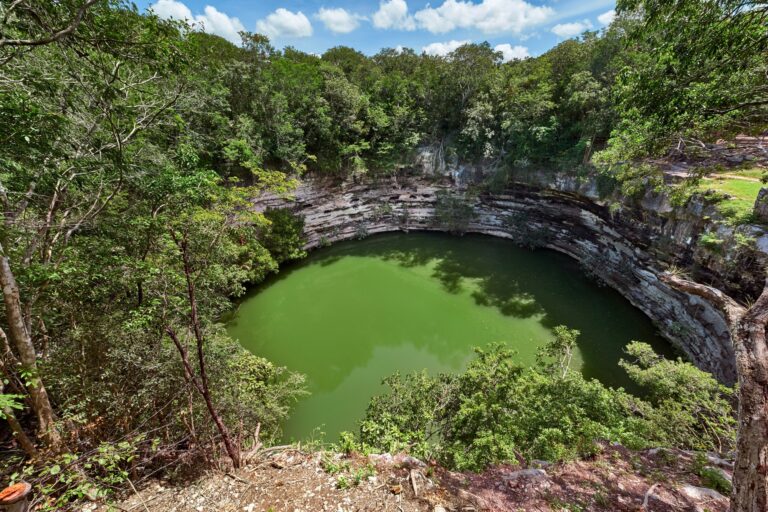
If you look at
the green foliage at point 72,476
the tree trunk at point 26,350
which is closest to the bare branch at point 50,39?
the tree trunk at point 26,350

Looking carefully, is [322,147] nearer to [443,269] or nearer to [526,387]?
[443,269]

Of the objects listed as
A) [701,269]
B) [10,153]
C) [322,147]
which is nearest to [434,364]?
[701,269]

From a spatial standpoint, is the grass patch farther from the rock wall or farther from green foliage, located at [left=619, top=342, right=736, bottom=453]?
green foliage, located at [left=619, top=342, right=736, bottom=453]

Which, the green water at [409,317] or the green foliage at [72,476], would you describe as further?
the green water at [409,317]

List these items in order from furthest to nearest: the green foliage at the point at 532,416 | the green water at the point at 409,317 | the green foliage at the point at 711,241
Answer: the green water at the point at 409,317, the green foliage at the point at 711,241, the green foliage at the point at 532,416

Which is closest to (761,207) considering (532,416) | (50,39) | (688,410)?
(688,410)

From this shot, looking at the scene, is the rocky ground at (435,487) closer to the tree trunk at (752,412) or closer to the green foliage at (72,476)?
the green foliage at (72,476)

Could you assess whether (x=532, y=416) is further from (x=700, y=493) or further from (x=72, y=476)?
(x=72, y=476)
